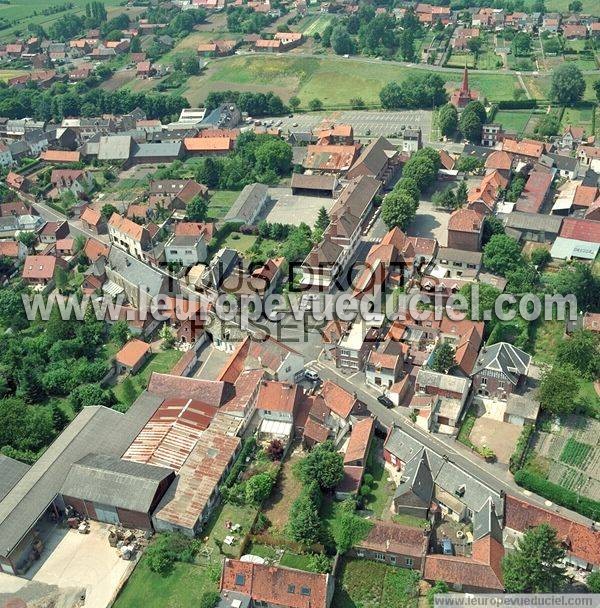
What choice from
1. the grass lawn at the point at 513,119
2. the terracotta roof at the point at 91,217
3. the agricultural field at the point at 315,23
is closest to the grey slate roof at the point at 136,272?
the terracotta roof at the point at 91,217

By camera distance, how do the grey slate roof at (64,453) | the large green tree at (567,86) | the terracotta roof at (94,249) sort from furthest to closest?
the large green tree at (567,86) → the terracotta roof at (94,249) → the grey slate roof at (64,453)

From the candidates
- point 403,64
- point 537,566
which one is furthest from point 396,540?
point 403,64

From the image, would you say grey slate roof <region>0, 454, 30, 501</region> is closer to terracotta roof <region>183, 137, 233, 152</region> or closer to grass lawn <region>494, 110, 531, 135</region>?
terracotta roof <region>183, 137, 233, 152</region>

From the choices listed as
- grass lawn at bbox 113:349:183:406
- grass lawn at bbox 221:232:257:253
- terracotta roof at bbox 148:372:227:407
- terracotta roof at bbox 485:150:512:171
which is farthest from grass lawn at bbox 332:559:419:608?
terracotta roof at bbox 485:150:512:171

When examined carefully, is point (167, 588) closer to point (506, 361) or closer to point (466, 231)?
point (506, 361)

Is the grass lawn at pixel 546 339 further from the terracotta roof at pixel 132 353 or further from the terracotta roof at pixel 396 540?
the terracotta roof at pixel 132 353

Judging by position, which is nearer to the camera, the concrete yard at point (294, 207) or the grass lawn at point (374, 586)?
the grass lawn at point (374, 586)

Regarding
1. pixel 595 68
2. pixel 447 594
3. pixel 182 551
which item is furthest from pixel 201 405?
pixel 595 68
